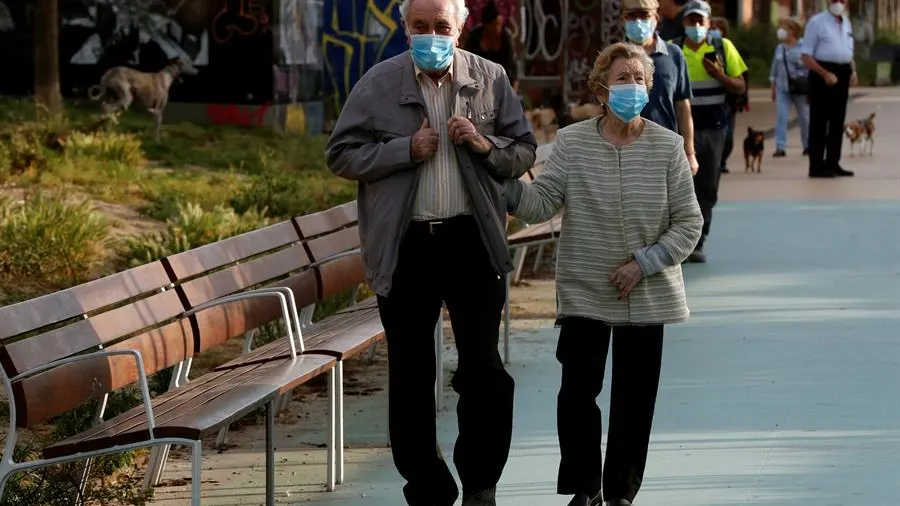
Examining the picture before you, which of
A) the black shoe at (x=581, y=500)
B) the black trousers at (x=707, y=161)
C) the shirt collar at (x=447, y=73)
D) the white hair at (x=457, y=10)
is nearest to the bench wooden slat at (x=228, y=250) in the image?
the shirt collar at (x=447, y=73)

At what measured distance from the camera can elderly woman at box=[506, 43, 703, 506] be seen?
6332 mm

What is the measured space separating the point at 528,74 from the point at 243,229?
17483mm

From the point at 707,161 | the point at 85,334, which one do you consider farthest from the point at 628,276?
the point at 707,161

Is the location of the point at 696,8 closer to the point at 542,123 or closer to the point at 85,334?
the point at 85,334

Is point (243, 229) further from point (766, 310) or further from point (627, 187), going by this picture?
point (627, 187)

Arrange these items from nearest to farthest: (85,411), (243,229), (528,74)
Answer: (85,411) → (243,229) → (528,74)

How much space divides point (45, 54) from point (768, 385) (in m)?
13.5

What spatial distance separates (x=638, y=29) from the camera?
9133 mm

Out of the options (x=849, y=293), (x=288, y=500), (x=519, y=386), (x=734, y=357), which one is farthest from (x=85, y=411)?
(x=849, y=293)

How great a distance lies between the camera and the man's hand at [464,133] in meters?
6.08

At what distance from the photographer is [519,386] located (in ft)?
30.3

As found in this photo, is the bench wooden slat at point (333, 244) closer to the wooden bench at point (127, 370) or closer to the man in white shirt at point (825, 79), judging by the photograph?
the wooden bench at point (127, 370)

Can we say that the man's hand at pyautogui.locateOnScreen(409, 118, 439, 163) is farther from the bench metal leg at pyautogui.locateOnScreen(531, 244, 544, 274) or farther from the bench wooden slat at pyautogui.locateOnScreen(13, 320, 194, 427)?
the bench metal leg at pyautogui.locateOnScreen(531, 244, 544, 274)

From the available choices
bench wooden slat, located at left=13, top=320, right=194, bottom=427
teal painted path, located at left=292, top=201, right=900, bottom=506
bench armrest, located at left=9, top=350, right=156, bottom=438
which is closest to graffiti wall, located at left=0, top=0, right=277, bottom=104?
teal painted path, located at left=292, top=201, right=900, bottom=506
